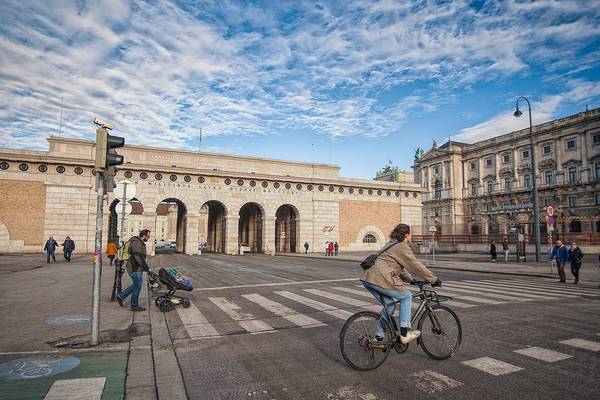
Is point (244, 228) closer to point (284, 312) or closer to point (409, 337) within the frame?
point (284, 312)

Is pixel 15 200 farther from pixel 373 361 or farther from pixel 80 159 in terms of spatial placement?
pixel 373 361

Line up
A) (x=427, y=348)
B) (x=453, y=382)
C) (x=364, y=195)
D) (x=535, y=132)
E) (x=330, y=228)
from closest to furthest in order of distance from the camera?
1. (x=453, y=382)
2. (x=427, y=348)
3. (x=330, y=228)
4. (x=364, y=195)
5. (x=535, y=132)

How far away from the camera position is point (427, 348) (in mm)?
5102

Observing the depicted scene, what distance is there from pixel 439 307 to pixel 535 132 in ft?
211

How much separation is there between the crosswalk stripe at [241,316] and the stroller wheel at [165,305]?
1.18 m

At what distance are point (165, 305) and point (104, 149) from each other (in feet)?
13.4

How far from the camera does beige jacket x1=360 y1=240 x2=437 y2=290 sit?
4699 millimetres

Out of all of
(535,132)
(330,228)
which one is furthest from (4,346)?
(535,132)

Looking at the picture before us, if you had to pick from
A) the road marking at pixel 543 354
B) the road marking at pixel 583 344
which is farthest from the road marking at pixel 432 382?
the road marking at pixel 583 344

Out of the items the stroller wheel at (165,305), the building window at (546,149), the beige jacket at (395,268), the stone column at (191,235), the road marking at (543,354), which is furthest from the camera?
the building window at (546,149)

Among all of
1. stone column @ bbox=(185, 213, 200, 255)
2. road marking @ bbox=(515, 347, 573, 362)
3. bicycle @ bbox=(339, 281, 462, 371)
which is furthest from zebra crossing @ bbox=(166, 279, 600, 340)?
stone column @ bbox=(185, 213, 200, 255)

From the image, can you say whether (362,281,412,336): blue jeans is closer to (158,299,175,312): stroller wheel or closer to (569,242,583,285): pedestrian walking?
(158,299,175,312): stroller wheel

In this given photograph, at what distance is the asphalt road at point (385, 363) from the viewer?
407 centimetres

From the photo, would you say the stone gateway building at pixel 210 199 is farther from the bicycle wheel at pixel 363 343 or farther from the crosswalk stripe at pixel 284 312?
the bicycle wheel at pixel 363 343
